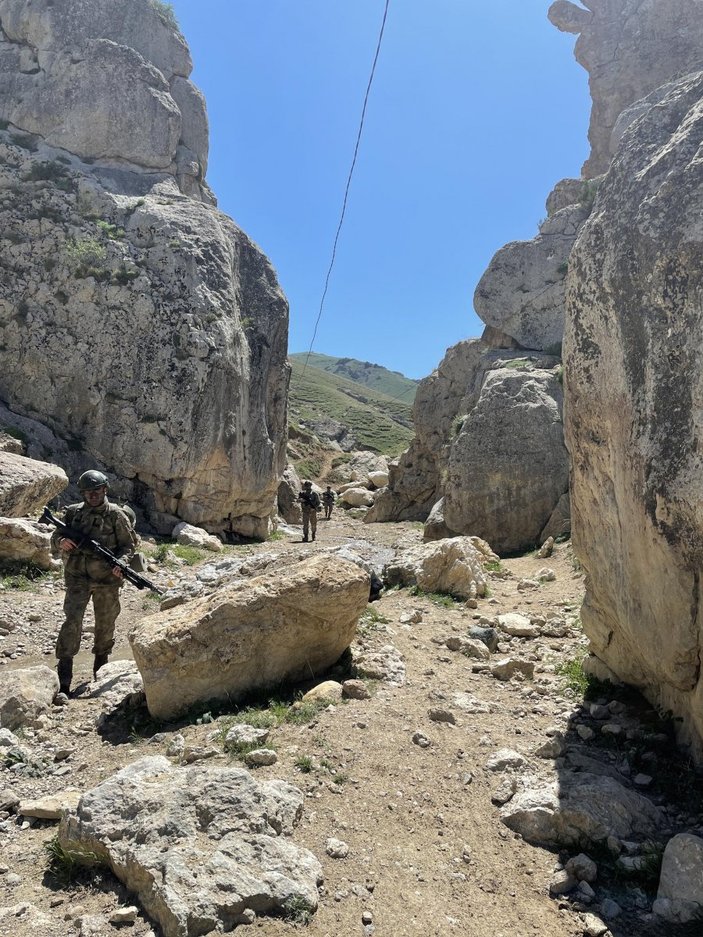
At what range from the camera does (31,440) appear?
1655cm

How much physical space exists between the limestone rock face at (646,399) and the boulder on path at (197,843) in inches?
120

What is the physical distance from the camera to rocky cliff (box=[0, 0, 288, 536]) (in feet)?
59.3

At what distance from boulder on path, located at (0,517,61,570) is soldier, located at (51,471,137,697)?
4.02 meters

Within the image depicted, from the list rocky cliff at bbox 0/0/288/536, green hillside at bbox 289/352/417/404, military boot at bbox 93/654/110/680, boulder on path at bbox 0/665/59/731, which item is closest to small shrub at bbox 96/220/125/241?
rocky cliff at bbox 0/0/288/536

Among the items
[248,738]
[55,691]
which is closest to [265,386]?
[55,691]

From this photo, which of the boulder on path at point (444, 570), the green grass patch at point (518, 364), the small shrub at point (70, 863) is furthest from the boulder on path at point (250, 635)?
the green grass patch at point (518, 364)

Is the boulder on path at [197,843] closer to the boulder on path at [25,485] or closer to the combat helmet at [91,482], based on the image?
the combat helmet at [91,482]

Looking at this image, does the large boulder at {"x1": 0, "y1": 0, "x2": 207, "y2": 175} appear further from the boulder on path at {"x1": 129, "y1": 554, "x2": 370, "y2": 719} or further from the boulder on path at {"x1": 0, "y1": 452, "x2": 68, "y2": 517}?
the boulder on path at {"x1": 129, "y1": 554, "x2": 370, "y2": 719}

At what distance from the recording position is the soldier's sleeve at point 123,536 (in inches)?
286

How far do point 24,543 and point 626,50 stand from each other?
126ft

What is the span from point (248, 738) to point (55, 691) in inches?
97.5

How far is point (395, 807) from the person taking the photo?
14.0 ft

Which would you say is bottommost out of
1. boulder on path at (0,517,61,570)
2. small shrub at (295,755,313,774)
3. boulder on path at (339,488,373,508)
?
small shrub at (295,755,313,774)

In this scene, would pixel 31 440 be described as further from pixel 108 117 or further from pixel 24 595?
pixel 108 117
